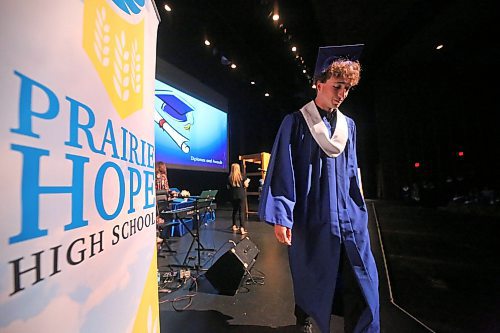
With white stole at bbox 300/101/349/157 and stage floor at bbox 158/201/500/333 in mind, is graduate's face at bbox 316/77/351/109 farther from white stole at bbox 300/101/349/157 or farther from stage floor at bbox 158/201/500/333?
stage floor at bbox 158/201/500/333

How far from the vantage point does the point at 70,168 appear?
51 centimetres

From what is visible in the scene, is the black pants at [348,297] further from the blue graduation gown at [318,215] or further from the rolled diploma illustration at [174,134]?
the rolled diploma illustration at [174,134]

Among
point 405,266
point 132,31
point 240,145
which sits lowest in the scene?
point 405,266

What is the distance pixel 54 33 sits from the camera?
48 cm

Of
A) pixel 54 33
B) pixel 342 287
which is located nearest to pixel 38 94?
pixel 54 33

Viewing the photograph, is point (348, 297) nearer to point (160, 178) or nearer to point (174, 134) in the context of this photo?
point (160, 178)

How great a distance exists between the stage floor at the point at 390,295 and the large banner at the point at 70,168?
1.12 m

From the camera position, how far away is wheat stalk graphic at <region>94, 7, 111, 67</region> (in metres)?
0.62

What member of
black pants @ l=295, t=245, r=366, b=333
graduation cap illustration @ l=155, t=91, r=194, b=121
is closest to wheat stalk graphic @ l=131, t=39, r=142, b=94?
black pants @ l=295, t=245, r=366, b=333

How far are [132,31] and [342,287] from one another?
1.44 m

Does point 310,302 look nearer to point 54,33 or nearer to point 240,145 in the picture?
point 54,33

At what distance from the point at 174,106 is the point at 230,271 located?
3.71 metres

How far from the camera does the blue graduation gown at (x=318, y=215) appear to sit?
3.98ft

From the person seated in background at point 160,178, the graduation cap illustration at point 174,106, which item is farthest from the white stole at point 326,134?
the graduation cap illustration at point 174,106
